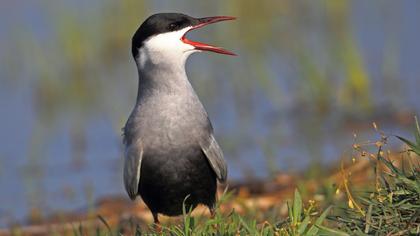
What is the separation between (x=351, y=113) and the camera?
35.0 ft

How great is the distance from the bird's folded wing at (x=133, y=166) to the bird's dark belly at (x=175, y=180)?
1.2 inches

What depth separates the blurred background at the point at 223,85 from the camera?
9.91m

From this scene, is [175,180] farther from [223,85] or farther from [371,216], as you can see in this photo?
[223,85]

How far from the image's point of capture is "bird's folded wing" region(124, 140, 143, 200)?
589 cm

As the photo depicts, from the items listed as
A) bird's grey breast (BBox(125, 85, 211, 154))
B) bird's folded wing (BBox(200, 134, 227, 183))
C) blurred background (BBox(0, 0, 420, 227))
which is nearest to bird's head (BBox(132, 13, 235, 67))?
bird's grey breast (BBox(125, 85, 211, 154))

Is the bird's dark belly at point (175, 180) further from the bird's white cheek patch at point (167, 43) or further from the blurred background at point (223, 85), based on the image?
the blurred background at point (223, 85)

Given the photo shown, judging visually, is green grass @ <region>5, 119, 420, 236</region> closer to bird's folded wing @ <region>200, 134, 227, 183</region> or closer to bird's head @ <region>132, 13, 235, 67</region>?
bird's folded wing @ <region>200, 134, 227, 183</region>

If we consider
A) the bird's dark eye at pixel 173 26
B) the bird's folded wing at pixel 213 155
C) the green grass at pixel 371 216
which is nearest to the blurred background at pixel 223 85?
the bird's folded wing at pixel 213 155

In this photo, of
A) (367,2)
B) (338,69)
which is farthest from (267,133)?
(367,2)

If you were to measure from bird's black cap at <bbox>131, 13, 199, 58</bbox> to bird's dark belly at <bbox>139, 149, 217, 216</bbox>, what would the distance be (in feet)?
2.14

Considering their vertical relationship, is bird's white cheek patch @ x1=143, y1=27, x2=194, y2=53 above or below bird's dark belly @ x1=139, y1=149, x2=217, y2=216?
above

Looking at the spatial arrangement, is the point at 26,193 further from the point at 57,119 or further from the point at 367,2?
the point at 367,2

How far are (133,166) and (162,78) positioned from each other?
19.1 inches

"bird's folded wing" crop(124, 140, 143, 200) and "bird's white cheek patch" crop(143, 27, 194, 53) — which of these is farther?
"bird's white cheek patch" crop(143, 27, 194, 53)
